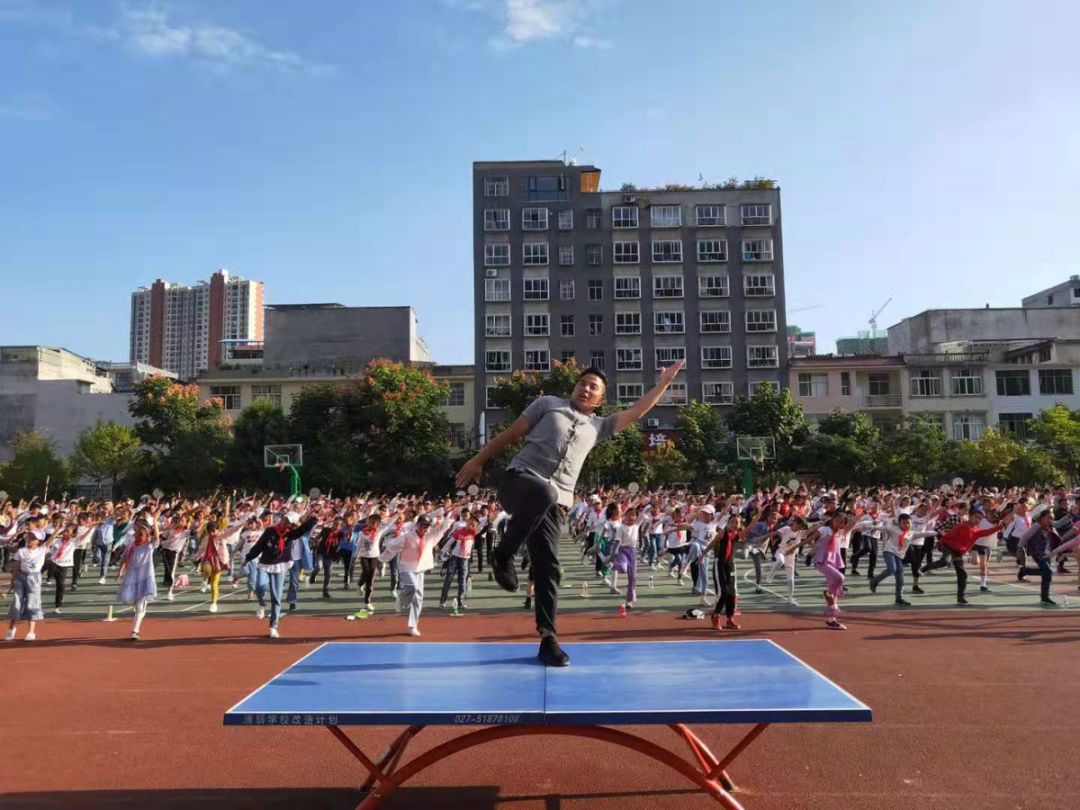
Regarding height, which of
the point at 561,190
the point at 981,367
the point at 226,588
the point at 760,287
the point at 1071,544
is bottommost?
the point at 226,588

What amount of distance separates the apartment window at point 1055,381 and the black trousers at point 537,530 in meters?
58.7

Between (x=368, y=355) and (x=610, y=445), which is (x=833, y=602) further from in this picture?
(x=368, y=355)

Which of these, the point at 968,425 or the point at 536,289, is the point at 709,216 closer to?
the point at 536,289

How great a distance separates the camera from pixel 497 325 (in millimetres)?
56500

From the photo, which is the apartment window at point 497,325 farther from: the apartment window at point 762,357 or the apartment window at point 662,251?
the apartment window at point 762,357

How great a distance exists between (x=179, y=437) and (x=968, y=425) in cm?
5022

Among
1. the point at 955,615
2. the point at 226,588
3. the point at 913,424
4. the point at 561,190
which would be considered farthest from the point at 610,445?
the point at 955,615

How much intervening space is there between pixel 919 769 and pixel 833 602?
6.82 metres

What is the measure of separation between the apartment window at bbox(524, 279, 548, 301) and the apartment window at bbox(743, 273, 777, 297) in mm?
14069

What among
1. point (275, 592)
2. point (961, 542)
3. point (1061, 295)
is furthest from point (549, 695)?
point (1061, 295)

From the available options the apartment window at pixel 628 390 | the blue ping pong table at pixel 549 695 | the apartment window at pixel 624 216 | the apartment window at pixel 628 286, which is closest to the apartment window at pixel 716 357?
the apartment window at pixel 628 390

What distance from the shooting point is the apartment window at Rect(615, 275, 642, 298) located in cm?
5700

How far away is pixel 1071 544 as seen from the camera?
46.3 feet

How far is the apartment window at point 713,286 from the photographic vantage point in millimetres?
56719
